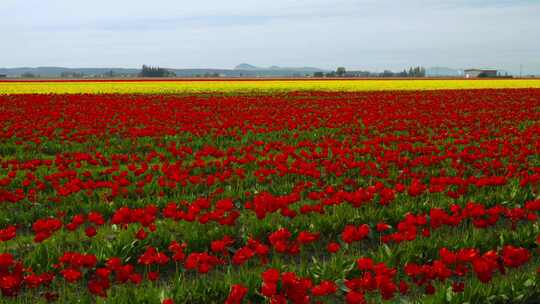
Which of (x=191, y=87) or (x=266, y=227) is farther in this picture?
(x=191, y=87)

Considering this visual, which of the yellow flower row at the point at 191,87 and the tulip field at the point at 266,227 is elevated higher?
the yellow flower row at the point at 191,87

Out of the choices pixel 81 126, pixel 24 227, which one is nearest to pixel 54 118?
pixel 81 126

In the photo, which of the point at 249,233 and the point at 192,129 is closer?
the point at 249,233

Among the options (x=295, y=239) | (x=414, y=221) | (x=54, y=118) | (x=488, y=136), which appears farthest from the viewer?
(x=54, y=118)

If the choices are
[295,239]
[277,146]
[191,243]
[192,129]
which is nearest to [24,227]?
[191,243]

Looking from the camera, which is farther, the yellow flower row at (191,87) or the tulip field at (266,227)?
the yellow flower row at (191,87)

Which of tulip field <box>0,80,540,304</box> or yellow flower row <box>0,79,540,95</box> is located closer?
tulip field <box>0,80,540,304</box>

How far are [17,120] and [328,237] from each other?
47.9 feet

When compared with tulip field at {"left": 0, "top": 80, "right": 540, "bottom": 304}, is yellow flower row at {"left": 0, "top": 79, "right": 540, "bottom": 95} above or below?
above

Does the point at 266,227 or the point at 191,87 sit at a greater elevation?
the point at 191,87

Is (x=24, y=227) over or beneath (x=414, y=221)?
beneath

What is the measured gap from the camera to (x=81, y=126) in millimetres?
15852

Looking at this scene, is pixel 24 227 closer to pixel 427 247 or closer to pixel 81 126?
pixel 427 247

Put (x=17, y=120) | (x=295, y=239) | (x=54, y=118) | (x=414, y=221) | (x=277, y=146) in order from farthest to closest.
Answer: (x=54, y=118), (x=17, y=120), (x=277, y=146), (x=295, y=239), (x=414, y=221)
